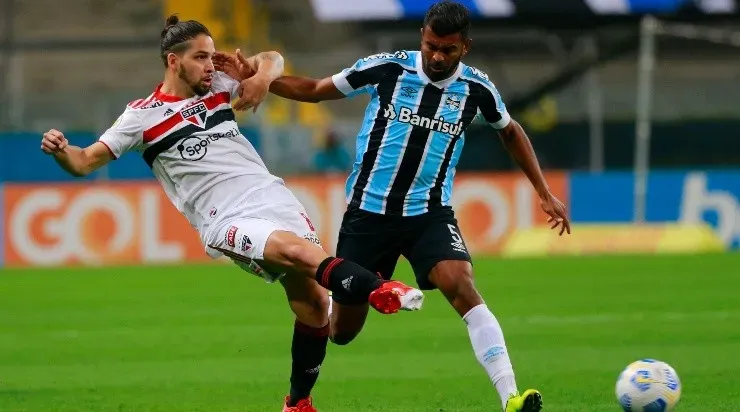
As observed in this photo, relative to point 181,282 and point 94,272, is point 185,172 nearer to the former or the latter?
point 181,282

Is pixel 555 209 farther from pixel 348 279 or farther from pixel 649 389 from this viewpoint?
pixel 348 279

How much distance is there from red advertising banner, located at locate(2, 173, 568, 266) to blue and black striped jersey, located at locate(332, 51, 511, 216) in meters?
13.3

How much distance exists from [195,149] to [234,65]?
63 cm

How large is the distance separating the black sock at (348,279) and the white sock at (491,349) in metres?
0.74

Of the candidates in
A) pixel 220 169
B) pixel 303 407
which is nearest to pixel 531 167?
pixel 220 169

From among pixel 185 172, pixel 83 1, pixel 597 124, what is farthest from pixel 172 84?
pixel 83 1

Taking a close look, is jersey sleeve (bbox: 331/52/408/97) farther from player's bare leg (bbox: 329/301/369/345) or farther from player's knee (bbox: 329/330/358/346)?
player's knee (bbox: 329/330/358/346)

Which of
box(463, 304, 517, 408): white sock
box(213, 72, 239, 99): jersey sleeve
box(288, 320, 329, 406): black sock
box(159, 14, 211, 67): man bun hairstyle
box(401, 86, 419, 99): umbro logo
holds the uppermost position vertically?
box(159, 14, 211, 67): man bun hairstyle

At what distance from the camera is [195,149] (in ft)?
25.9

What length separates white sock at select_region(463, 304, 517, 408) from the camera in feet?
24.2

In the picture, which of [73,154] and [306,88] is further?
[306,88]

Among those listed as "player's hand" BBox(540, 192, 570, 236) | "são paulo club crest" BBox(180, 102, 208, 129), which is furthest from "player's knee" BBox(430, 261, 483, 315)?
"são paulo club crest" BBox(180, 102, 208, 129)

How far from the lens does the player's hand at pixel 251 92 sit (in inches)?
313

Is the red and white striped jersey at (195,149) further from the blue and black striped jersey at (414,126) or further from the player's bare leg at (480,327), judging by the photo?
the player's bare leg at (480,327)
